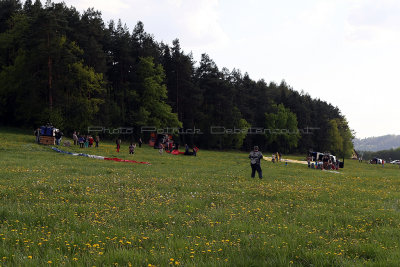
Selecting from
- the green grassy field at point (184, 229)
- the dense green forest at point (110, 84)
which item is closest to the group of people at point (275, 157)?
the dense green forest at point (110, 84)

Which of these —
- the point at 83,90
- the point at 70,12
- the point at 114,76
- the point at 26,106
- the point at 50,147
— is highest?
the point at 70,12

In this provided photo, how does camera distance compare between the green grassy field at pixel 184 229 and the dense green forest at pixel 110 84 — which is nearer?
the green grassy field at pixel 184 229

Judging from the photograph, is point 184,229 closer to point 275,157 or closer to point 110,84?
point 275,157

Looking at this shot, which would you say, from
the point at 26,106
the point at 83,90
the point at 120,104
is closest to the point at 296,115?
the point at 120,104

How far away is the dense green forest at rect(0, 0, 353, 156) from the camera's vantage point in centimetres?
5356

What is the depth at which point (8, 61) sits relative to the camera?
65438 millimetres

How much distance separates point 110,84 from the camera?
70688 mm

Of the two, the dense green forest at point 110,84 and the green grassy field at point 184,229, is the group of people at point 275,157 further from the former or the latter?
the green grassy field at point 184,229

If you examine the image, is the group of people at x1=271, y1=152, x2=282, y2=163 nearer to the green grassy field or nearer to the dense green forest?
the dense green forest

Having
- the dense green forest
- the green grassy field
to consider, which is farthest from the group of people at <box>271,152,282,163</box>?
the green grassy field

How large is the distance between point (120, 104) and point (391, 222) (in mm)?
68325

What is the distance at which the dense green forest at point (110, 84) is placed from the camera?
5356 cm

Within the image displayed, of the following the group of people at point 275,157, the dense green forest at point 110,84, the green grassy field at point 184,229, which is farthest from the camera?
the dense green forest at point 110,84

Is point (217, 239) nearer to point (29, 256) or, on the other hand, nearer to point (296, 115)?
point (29, 256)
